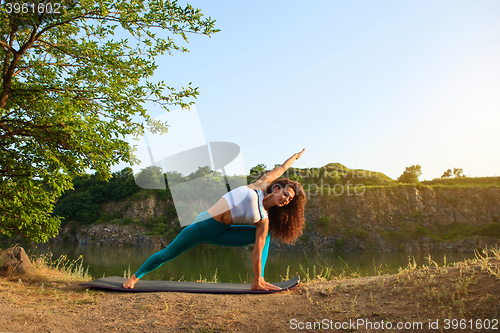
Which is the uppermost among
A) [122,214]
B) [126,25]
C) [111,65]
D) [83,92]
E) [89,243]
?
[126,25]

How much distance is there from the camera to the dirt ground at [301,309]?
2283 millimetres

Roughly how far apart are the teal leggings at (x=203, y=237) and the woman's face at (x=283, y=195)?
1.72 feet

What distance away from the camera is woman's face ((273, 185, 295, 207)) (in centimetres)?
374

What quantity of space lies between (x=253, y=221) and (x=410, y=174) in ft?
226

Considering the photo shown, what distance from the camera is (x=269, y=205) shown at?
12.5 feet

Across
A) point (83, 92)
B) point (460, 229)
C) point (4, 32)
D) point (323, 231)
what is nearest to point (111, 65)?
point (83, 92)

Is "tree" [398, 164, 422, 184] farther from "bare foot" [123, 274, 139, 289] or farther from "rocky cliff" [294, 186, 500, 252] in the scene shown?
"bare foot" [123, 274, 139, 289]

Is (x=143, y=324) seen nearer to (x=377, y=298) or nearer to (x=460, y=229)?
(x=377, y=298)

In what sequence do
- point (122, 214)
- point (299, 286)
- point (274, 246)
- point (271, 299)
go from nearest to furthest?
point (271, 299) → point (299, 286) → point (274, 246) → point (122, 214)

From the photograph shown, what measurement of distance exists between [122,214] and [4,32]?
56702mm

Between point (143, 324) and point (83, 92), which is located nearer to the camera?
point (143, 324)

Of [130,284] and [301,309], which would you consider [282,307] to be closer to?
[301,309]

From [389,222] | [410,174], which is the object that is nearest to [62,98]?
[389,222]

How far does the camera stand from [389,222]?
4866 cm
